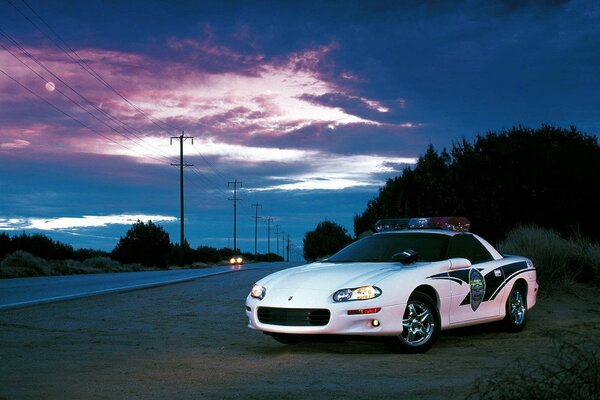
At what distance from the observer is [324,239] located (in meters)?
107

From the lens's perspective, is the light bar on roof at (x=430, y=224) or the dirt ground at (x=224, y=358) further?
the light bar on roof at (x=430, y=224)

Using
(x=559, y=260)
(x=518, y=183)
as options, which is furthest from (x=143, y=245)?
(x=559, y=260)

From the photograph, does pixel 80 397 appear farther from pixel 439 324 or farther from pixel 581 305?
pixel 581 305

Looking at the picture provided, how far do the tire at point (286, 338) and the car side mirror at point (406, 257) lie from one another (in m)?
1.52

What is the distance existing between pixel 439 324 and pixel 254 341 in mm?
2525

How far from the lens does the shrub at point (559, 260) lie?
1628 cm

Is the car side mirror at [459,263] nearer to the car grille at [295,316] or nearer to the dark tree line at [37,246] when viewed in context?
the car grille at [295,316]

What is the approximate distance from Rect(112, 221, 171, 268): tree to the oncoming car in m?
73.0

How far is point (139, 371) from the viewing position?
26.8 feet

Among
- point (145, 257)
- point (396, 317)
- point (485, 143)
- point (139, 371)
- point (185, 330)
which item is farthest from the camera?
point (145, 257)

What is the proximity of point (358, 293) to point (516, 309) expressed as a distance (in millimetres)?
3598

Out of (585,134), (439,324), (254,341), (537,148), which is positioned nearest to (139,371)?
(254,341)

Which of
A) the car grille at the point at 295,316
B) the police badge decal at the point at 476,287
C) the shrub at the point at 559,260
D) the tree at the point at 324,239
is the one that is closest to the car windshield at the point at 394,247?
the police badge decal at the point at 476,287

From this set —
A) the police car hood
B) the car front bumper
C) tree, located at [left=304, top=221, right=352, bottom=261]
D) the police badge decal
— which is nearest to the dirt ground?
the car front bumper
